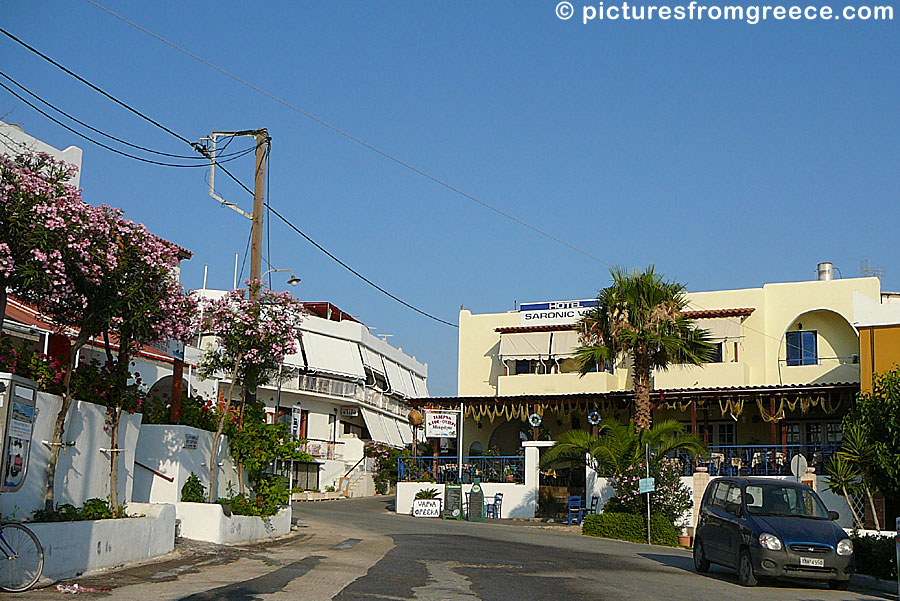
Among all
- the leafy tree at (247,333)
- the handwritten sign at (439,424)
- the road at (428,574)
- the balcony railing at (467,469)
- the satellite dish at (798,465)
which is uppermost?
the leafy tree at (247,333)

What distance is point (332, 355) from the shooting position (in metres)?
58.8

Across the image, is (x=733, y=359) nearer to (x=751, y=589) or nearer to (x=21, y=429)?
(x=751, y=589)

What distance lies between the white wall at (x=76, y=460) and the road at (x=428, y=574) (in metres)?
1.55

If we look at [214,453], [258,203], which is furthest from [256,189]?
[214,453]

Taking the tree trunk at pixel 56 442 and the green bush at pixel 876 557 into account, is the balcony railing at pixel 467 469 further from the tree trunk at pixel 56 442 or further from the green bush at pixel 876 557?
the tree trunk at pixel 56 442

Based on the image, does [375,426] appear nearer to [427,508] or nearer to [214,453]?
[427,508]

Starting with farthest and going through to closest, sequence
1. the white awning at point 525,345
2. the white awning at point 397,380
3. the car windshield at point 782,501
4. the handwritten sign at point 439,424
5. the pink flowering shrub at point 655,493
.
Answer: the white awning at point 397,380 < the white awning at point 525,345 < the handwritten sign at point 439,424 < the pink flowering shrub at point 655,493 < the car windshield at point 782,501

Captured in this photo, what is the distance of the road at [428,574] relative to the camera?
479 inches

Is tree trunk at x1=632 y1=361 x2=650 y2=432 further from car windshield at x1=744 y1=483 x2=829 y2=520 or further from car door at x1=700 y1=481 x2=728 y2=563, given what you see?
car windshield at x1=744 y1=483 x2=829 y2=520

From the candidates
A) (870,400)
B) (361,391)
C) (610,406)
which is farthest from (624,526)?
(361,391)

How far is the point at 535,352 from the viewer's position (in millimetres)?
41156

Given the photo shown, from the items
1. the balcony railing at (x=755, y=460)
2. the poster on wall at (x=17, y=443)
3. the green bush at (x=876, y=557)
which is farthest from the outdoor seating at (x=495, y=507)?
the poster on wall at (x=17, y=443)

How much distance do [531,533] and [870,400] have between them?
9998 millimetres

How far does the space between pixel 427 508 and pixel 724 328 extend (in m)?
13.9
